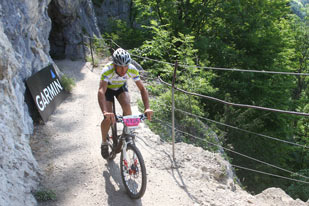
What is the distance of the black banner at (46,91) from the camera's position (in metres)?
6.21

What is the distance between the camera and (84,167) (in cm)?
479

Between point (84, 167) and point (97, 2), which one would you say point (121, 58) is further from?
point (97, 2)

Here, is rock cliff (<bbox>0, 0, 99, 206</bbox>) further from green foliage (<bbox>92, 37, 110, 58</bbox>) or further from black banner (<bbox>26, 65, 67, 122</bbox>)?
green foliage (<bbox>92, 37, 110, 58</bbox>)

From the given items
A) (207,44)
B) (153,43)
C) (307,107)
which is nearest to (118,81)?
(153,43)

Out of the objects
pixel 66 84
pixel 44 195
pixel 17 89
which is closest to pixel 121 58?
pixel 44 195

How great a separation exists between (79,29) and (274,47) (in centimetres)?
1161

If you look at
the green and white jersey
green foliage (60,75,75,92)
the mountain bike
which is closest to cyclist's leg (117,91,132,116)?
the green and white jersey

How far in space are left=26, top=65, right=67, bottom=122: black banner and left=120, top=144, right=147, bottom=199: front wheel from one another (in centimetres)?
347

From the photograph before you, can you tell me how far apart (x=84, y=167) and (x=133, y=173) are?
1.56 m

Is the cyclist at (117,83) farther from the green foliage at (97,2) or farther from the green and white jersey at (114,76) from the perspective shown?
the green foliage at (97,2)

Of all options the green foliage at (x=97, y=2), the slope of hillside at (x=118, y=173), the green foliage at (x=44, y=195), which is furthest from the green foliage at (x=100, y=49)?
the green foliage at (x=44, y=195)

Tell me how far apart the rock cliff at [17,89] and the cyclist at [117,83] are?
131 cm

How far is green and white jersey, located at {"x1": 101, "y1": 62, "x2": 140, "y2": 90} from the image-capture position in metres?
3.89

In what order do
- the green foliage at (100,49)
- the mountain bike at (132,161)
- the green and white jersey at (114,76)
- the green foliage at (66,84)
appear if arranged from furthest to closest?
the green foliage at (100,49) → the green foliage at (66,84) → the green and white jersey at (114,76) → the mountain bike at (132,161)
